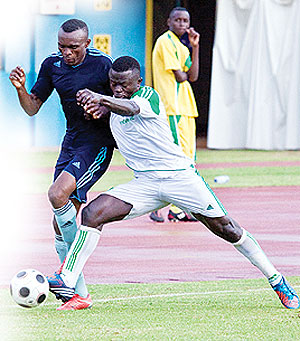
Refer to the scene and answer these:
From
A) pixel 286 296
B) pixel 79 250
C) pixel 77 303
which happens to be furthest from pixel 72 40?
pixel 286 296

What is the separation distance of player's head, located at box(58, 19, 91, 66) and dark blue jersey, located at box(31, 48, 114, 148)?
134mm

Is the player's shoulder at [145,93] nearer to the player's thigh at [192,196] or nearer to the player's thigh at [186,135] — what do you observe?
the player's thigh at [192,196]

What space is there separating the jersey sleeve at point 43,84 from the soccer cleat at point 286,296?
224 centimetres

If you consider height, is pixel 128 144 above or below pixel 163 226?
above

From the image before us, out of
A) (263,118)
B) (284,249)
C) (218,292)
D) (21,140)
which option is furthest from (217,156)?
(218,292)

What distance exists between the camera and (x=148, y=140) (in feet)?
20.6

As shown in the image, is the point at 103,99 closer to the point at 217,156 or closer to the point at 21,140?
the point at 217,156

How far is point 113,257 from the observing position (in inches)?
343

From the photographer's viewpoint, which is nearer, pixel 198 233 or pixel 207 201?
pixel 207 201

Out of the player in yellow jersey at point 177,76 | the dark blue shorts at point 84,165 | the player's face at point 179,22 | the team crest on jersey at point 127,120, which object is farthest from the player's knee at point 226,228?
the player's face at point 179,22

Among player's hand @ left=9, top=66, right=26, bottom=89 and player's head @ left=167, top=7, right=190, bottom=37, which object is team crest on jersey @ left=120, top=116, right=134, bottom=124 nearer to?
player's hand @ left=9, top=66, right=26, bottom=89

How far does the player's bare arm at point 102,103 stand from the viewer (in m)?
5.77

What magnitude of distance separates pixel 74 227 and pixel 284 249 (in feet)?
10.1

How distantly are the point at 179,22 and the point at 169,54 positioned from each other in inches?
17.2
